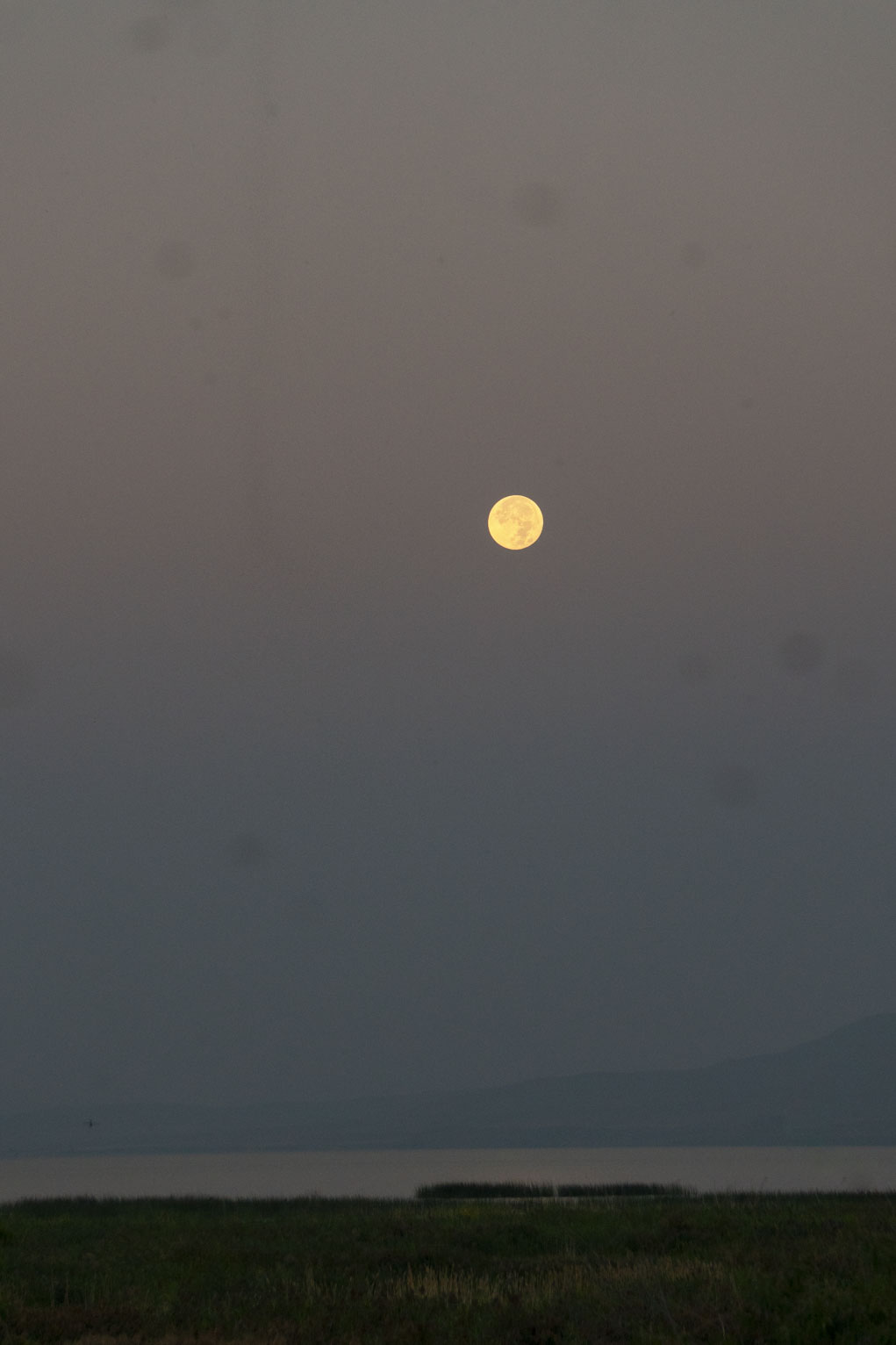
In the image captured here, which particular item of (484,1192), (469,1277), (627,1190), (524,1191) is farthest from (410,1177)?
(469,1277)

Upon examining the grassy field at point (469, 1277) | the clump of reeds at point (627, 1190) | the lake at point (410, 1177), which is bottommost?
the grassy field at point (469, 1277)

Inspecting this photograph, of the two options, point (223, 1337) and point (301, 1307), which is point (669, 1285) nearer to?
point (301, 1307)

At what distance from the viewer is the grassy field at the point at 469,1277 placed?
52.8 ft

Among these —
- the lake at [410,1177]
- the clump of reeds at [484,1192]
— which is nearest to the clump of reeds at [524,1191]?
the clump of reeds at [484,1192]

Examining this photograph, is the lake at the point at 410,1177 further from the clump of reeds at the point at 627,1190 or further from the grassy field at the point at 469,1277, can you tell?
the grassy field at the point at 469,1277

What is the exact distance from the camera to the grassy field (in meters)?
16.1

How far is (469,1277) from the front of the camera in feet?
73.4

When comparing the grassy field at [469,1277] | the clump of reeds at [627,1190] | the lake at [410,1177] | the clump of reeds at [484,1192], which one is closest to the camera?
the grassy field at [469,1277]

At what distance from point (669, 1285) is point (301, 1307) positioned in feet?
17.6

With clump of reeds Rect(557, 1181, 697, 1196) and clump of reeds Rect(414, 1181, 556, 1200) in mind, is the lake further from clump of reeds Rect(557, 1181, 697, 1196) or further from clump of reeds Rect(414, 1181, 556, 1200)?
clump of reeds Rect(414, 1181, 556, 1200)

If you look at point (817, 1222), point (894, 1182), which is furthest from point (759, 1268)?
point (894, 1182)

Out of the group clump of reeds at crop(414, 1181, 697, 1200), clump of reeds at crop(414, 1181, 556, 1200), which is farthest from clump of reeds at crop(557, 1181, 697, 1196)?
clump of reeds at crop(414, 1181, 556, 1200)

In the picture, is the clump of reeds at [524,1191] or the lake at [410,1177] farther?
the lake at [410,1177]

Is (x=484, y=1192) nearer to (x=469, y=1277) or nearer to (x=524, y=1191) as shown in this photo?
(x=524, y=1191)
